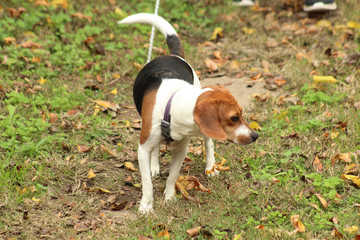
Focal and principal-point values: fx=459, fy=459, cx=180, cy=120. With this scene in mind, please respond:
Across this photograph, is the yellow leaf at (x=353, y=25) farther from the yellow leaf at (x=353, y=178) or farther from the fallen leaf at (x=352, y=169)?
the yellow leaf at (x=353, y=178)

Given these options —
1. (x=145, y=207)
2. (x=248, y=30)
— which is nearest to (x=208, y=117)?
(x=145, y=207)

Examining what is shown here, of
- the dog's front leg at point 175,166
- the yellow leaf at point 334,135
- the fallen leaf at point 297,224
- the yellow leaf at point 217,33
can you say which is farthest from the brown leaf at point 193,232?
the yellow leaf at point 217,33

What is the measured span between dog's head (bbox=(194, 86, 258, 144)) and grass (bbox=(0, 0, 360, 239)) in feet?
2.28

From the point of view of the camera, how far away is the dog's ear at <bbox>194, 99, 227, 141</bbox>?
3.20 metres

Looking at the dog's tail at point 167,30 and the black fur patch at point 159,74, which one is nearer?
the black fur patch at point 159,74

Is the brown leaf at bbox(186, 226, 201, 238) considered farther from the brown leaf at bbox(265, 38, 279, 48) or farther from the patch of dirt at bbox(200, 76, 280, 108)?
the brown leaf at bbox(265, 38, 279, 48)

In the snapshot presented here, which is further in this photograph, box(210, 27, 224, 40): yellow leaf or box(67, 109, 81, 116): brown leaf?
box(210, 27, 224, 40): yellow leaf

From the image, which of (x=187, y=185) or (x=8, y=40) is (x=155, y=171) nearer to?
(x=187, y=185)

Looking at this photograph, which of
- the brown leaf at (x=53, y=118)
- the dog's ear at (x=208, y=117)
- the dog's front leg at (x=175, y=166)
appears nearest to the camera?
→ the dog's ear at (x=208, y=117)

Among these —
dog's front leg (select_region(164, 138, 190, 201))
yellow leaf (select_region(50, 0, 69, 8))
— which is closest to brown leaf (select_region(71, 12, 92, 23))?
yellow leaf (select_region(50, 0, 69, 8))

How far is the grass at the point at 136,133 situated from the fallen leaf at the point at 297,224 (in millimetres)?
44

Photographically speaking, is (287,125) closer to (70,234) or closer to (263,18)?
(70,234)

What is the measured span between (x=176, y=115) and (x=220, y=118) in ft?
1.18

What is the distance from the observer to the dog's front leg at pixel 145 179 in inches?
147
